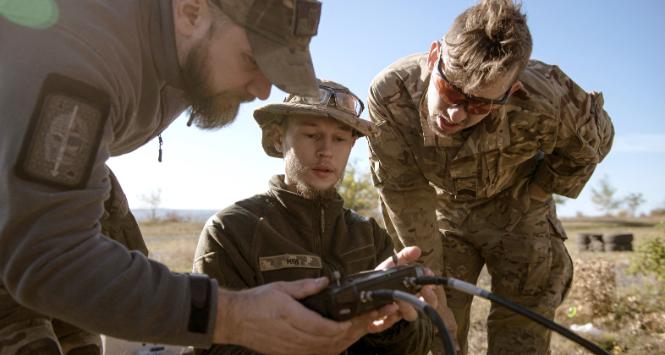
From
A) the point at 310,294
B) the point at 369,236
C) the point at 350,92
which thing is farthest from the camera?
the point at 350,92

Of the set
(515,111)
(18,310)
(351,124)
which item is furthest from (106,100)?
(515,111)

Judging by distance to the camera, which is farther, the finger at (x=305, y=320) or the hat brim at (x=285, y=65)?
the hat brim at (x=285, y=65)

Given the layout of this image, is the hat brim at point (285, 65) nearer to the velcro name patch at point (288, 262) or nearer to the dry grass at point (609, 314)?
the velcro name patch at point (288, 262)

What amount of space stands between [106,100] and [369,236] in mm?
1872

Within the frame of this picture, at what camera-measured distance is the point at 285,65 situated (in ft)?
7.01

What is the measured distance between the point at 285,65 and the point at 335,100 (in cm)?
109

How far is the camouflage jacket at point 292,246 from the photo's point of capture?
265cm

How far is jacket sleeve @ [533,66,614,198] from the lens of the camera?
379cm

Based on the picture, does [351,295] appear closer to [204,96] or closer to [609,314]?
[204,96]

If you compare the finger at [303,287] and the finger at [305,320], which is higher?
the finger at [303,287]

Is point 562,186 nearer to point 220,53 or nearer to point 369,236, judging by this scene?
point 369,236

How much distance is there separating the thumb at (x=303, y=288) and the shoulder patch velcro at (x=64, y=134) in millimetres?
693

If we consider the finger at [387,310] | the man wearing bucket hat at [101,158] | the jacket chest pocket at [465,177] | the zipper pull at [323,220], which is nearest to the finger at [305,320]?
the man wearing bucket hat at [101,158]

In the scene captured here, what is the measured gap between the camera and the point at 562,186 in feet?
13.8
